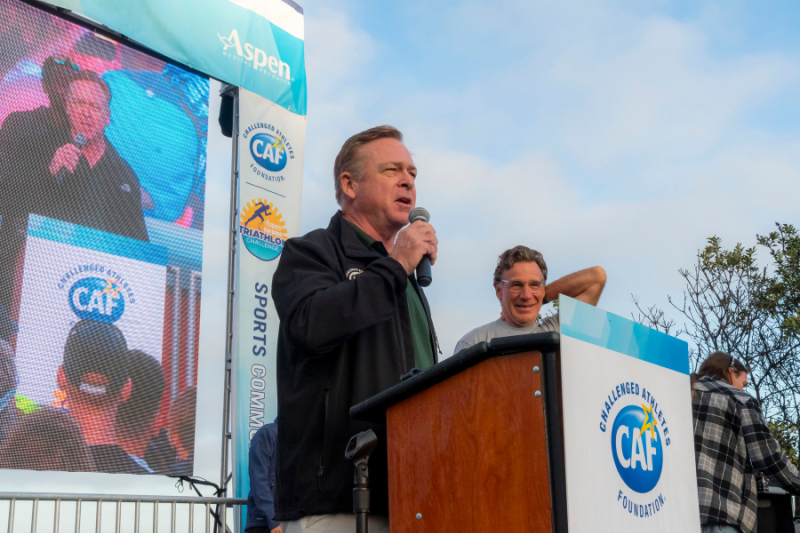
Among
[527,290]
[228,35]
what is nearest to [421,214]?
[527,290]

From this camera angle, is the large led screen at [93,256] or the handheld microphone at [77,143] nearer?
the large led screen at [93,256]

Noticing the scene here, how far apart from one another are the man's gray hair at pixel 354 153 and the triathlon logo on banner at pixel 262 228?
14.1ft

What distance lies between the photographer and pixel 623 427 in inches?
52.1

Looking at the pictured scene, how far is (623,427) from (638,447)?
7 cm

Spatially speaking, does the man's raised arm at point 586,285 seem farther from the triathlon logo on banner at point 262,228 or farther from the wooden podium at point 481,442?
the triathlon logo on banner at point 262,228

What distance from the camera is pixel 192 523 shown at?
4961 millimetres

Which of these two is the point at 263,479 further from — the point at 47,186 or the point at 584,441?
the point at 584,441

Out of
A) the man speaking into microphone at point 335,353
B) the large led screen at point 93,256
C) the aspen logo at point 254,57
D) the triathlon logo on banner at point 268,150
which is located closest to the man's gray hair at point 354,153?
the man speaking into microphone at point 335,353

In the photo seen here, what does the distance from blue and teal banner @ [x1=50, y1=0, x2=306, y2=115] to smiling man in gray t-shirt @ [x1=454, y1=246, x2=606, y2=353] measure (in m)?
4.01

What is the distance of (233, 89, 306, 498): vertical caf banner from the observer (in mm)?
5898

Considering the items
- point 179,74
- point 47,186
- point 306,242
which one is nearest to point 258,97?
point 179,74

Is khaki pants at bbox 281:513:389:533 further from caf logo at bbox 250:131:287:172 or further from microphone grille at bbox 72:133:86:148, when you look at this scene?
caf logo at bbox 250:131:287:172

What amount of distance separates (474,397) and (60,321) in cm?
433

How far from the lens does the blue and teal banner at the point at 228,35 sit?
5789 millimetres
